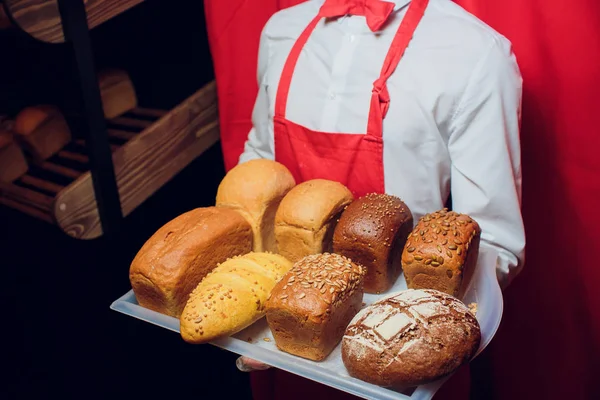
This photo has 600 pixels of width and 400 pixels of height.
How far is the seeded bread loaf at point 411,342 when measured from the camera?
1014mm

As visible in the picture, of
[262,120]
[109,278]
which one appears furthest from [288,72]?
[109,278]

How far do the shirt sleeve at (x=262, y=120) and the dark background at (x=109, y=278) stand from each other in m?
0.53

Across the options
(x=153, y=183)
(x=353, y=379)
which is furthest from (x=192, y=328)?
(x=153, y=183)

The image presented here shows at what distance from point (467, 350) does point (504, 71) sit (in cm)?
67

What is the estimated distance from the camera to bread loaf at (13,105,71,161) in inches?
71.1

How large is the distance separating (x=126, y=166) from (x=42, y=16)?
20.4 inches

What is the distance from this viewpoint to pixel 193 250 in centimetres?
127

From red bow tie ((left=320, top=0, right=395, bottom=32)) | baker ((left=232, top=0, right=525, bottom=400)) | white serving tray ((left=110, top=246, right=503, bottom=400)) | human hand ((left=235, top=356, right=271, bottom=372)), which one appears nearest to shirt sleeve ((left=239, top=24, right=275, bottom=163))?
baker ((left=232, top=0, right=525, bottom=400))

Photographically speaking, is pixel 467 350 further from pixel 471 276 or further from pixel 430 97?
pixel 430 97

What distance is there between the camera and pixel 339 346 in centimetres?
118

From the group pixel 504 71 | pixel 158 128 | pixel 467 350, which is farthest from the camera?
pixel 158 128

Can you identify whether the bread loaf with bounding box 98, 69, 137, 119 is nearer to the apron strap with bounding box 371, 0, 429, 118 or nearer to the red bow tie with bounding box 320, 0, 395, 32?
the red bow tie with bounding box 320, 0, 395, 32

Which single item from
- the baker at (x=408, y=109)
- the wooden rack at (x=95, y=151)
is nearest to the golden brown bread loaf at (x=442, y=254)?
the baker at (x=408, y=109)

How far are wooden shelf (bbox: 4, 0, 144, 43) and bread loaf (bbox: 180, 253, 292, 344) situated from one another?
0.70m
